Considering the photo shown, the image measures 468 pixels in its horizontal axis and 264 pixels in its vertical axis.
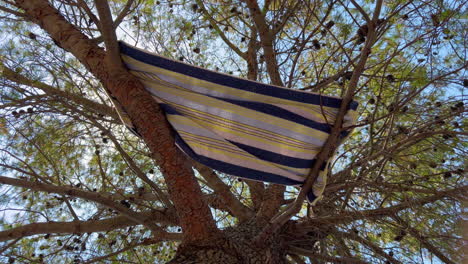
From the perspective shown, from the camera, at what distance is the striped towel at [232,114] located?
1357mm

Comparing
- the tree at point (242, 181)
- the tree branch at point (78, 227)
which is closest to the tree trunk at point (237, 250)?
the tree at point (242, 181)

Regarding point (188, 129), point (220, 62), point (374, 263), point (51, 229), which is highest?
point (220, 62)

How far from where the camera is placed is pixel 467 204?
154cm

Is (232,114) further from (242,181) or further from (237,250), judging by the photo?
(242,181)

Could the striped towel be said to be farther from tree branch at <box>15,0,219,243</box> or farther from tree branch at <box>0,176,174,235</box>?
tree branch at <box>0,176,174,235</box>

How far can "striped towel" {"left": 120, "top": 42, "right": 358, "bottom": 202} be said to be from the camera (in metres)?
1.36

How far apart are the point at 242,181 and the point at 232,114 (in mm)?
916

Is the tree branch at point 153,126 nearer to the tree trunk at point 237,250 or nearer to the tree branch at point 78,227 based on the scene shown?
the tree trunk at point 237,250

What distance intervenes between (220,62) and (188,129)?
4.61ft

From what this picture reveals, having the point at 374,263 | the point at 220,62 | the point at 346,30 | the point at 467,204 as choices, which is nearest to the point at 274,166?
the point at 374,263

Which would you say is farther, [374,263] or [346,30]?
[346,30]

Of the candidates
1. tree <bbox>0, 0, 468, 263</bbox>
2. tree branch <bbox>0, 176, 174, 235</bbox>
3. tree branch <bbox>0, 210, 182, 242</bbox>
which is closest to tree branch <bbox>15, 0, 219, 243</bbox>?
Result: tree <bbox>0, 0, 468, 263</bbox>

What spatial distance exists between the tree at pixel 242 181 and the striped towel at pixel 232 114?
52 mm

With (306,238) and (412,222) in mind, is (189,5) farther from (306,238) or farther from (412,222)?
(412,222)
